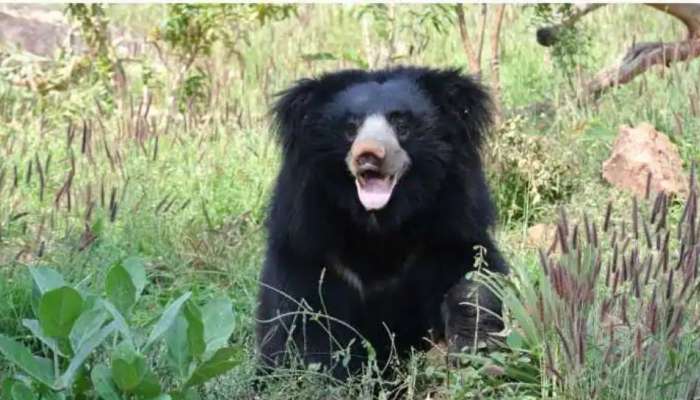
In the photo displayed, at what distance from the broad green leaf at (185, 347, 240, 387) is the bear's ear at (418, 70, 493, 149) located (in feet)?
4.55

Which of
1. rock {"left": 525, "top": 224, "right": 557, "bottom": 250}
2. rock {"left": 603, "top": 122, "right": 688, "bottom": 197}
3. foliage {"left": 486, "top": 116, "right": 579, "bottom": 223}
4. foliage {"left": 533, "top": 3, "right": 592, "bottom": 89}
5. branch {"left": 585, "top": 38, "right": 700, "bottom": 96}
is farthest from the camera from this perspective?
foliage {"left": 533, "top": 3, "right": 592, "bottom": 89}

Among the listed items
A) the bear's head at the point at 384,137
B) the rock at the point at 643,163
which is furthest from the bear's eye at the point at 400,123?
the rock at the point at 643,163

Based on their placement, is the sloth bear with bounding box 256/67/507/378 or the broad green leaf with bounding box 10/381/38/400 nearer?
the broad green leaf with bounding box 10/381/38/400

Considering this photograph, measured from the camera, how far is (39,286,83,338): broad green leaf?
4.27m

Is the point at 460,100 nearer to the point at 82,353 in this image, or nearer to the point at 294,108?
the point at 294,108

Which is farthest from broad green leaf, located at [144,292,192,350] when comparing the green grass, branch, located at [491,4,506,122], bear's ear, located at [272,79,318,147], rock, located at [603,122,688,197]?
branch, located at [491,4,506,122]

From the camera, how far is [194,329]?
4.40 m

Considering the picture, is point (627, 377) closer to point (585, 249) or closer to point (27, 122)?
point (585, 249)

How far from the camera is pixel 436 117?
5441 mm

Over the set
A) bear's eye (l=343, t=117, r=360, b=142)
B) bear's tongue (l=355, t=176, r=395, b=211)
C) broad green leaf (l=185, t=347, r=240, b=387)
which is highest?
bear's eye (l=343, t=117, r=360, b=142)

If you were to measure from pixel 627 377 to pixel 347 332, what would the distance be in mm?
1247

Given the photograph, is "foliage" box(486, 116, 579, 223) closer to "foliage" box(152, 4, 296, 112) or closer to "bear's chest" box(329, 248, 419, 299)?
"bear's chest" box(329, 248, 419, 299)

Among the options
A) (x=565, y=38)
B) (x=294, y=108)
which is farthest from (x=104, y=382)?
(x=565, y=38)

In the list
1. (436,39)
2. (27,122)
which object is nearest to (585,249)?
(27,122)
